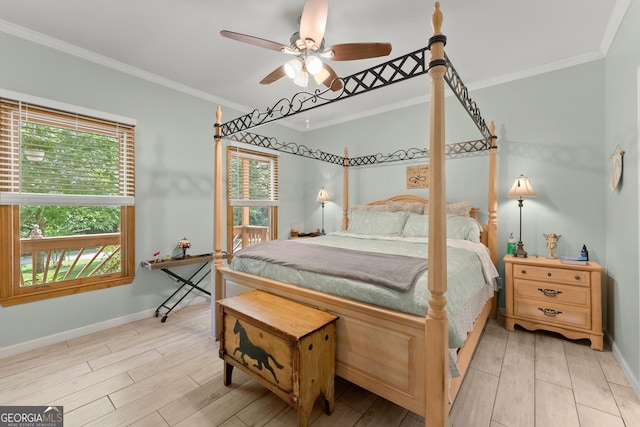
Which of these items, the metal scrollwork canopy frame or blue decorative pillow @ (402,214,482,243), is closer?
the metal scrollwork canopy frame

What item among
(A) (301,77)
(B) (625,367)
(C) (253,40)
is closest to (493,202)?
(B) (625,367)

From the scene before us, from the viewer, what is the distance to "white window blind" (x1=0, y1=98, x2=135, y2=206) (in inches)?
87.7

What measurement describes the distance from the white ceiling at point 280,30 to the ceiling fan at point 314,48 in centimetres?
35

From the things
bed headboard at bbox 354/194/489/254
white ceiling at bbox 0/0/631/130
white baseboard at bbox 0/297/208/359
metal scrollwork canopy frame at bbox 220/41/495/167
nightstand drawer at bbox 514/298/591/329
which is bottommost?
white baseboard at bbox 0/297/208/359

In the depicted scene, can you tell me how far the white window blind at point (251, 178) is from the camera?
3.83m

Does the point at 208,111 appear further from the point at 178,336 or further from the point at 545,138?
the point at 545,138

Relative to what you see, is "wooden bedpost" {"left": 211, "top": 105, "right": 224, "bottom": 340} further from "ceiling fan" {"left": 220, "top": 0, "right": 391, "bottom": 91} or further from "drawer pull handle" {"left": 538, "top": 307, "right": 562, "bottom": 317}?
"drawer pull handle" {"left": 538, "top": 307, "right": 562, "bottom": 317}

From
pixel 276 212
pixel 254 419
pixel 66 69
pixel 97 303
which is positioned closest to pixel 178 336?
pixel 97 303

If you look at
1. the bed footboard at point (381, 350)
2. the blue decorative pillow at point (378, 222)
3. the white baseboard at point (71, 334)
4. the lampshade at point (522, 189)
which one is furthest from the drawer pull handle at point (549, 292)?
the white baseboard at point (71, 334)

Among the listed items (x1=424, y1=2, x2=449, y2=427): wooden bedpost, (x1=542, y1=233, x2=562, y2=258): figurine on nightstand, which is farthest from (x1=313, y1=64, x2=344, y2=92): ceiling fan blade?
(x1=542, y1=233, x2=562, y2=258): figurine on nightstand

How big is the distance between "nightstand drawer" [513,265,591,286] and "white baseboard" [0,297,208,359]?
387cm

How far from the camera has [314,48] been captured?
1855mm

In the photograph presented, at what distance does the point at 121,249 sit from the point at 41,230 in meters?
0.63

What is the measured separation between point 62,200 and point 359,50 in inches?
113
